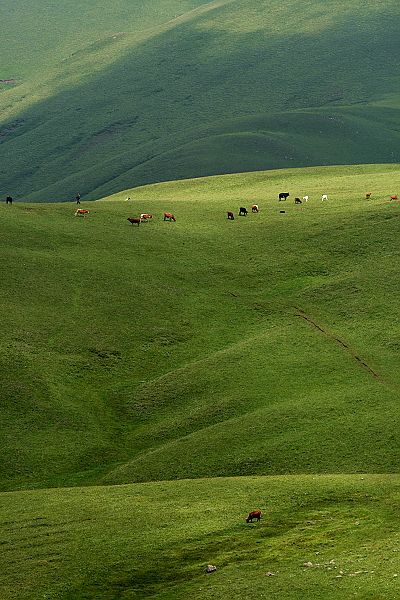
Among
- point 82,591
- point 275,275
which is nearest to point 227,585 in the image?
point 82,591

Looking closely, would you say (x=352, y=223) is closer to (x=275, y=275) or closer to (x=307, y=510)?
(x=275, y=275)

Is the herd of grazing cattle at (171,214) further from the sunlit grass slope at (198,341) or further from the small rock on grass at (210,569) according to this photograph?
the small rock on grass at (210,569)

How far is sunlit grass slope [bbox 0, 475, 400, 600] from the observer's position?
36.1 m

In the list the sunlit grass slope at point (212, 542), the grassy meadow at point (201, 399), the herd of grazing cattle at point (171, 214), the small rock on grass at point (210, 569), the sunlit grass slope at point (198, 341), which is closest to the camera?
the sunlit grass slope at point (212, 542)

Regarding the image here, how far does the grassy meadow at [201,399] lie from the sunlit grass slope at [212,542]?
10cm

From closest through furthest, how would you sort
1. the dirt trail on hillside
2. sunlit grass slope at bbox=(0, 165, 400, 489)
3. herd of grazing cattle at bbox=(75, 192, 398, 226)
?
sunlit grass slope at bbox=(0, 165, 400, 489) → the dirt trail on hillside → herd of grazing cattle at bbox=(75, 192, 398, 226)

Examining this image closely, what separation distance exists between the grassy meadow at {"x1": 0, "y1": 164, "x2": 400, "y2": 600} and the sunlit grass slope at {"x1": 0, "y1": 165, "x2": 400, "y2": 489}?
15 cm

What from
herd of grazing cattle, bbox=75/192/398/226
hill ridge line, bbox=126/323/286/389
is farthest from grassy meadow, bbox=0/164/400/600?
herd of grazing cattle, bbox=75/192/398/226

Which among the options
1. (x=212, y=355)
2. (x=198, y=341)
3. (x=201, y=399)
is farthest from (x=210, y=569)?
(x=198, y=341)

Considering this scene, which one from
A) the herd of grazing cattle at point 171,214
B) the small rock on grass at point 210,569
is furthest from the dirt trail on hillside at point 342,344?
the small rock on grass at point 210,569

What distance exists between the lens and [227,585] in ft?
119

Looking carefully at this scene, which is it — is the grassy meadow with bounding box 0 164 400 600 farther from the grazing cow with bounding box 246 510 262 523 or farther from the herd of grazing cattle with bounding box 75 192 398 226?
the herd of grazing cattle with bounding box 75 192 398 226

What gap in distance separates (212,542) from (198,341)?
29.2m

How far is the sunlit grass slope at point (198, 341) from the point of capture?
176 ft
